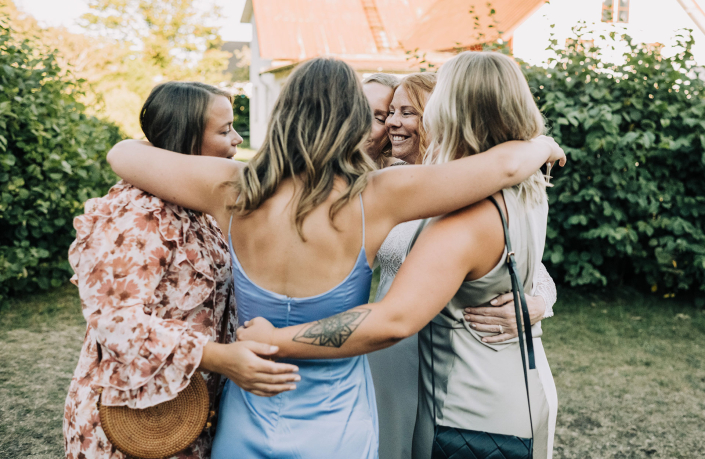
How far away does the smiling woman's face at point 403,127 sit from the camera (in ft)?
10.4

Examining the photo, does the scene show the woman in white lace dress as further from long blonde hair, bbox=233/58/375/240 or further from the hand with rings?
long blonde hair, bbox=233/58/375/240

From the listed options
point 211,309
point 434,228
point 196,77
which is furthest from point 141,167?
point 196,77

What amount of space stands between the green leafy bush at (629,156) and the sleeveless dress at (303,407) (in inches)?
197

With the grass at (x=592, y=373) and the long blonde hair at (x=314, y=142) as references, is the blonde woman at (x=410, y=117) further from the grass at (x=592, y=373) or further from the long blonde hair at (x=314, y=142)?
the grass at (x=592, y=373)

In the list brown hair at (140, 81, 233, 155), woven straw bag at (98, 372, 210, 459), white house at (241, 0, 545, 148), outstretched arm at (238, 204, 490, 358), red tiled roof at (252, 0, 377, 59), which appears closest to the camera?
outstretched arm at (238, 204, 490, 358)

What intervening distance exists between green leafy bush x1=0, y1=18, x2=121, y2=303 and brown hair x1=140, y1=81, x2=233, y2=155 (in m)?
4.48

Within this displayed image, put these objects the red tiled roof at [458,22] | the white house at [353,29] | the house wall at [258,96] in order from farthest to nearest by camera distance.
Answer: the house wall at [258,96] → the white house at [353,29] → the red tiled roof at [458,22]

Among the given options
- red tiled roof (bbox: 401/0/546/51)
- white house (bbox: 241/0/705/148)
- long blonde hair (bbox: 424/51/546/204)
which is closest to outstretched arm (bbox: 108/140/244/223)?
long blonde hair (bbox: 424/51/546/204)

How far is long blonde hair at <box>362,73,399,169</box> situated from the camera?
3432 mm

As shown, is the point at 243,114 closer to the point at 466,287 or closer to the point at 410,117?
the point at 410,117

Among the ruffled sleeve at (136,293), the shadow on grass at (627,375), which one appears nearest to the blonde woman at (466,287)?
the ruffled sleeve at (136,293)

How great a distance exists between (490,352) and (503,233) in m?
0.42

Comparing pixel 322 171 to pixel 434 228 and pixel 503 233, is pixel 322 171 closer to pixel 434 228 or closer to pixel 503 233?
pixel 434 228

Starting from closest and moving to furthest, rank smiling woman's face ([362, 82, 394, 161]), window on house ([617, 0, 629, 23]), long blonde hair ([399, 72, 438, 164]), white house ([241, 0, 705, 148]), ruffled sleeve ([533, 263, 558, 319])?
ruffled sleeve ([533, 263, 558, 319]) < long blonde hair ([399, 72, 438, 164]) < smiling woman's face ([362, 82, 394, 161]) < white house ([241, 0, 705, 148]) < window on house ([617, 0, 629, 23])
